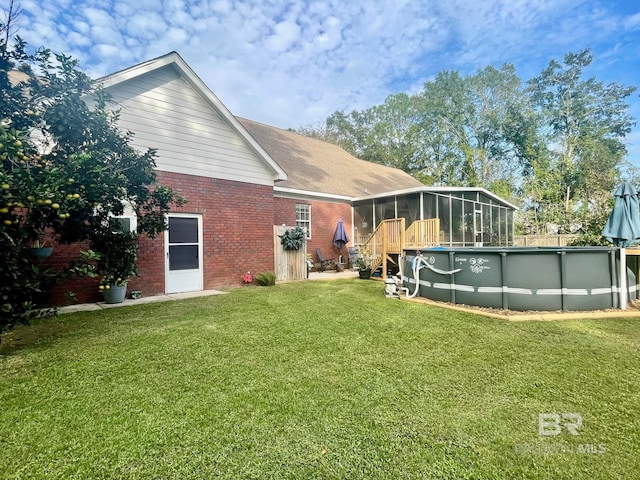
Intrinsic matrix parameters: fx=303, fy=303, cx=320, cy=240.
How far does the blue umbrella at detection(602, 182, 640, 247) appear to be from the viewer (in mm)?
5836

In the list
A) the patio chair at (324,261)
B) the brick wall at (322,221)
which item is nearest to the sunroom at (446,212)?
the brick wall at (322,221)

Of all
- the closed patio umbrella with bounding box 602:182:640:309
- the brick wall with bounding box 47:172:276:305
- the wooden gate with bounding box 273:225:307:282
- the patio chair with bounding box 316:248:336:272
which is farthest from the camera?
the patio chair with bounding box 316:248:336:272

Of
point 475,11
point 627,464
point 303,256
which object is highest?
point 475,11

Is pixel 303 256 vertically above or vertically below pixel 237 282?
above

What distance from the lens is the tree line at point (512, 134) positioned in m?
25.5

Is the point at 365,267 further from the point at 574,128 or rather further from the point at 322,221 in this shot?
the point at 574,128

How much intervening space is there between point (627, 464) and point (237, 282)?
28.9 feet

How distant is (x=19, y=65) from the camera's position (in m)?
4.33

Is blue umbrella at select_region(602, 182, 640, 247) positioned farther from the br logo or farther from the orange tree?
the orange tree

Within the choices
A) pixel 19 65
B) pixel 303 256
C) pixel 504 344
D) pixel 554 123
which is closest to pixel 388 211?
pixel 303 256

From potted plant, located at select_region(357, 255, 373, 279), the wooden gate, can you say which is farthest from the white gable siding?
potted plant, located at select_region(357, 255, 373, 279)

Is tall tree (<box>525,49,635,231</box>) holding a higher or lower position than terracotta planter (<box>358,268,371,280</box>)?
higher

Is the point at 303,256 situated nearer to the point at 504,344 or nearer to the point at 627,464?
the point at 504,344

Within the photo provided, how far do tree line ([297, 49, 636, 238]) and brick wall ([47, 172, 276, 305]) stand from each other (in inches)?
875
